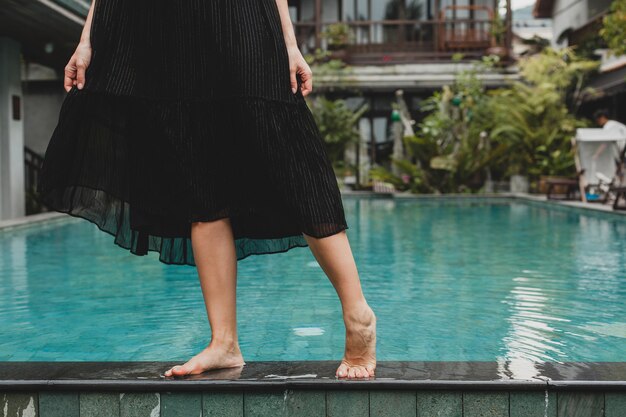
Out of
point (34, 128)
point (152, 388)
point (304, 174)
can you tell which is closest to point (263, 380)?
point (152, 388)

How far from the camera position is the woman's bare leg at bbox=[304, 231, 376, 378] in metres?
2.28

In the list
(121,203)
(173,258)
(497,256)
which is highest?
(121,203)

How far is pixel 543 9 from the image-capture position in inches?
1086

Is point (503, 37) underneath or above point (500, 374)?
above

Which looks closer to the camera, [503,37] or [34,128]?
[34,128]

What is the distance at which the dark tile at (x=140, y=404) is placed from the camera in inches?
85.5

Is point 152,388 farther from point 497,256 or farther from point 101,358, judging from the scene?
point 497,256

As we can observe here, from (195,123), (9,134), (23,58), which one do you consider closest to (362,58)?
(23,58)

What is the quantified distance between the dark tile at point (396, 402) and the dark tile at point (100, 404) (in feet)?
2.22

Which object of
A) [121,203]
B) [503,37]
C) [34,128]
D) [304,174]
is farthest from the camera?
[503,37]

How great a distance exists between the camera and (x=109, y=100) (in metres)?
2.43

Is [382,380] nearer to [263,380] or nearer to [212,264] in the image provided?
[263,380]

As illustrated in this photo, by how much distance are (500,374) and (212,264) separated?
85 cm

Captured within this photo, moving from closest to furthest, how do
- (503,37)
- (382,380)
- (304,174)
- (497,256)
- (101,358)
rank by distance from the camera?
(382,380)
(304,174)
(101,358)
(497,256)
(503,37)
